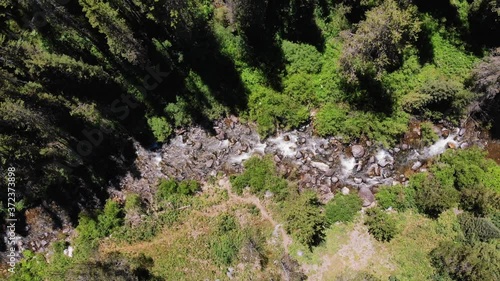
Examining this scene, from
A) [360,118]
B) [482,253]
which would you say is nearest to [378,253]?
[482,253]

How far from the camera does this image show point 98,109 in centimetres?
3459

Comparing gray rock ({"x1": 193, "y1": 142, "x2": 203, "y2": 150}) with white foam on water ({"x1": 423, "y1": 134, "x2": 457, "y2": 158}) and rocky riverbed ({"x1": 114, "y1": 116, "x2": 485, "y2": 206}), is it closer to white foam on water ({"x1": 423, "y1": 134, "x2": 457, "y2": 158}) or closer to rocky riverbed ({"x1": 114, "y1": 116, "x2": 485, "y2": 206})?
rocky riverbed ({"x1": 114, "y1": 116, "x2": 485, "y2": 206})

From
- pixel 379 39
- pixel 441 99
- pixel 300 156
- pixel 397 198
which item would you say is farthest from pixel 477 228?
pixel 379 39

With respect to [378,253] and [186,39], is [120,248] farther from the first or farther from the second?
[378,253]

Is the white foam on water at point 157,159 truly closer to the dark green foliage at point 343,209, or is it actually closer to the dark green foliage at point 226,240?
the dark green foliage at point 226,240

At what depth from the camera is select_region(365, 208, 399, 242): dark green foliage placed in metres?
34.8

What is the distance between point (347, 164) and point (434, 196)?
Result: 7412 millimetres

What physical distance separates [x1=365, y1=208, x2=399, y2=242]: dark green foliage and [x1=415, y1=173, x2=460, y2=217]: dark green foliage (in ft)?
9.30

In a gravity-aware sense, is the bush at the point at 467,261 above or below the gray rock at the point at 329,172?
below

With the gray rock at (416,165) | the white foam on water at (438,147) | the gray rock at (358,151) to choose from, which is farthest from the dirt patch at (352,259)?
the white foam on water at (438,147)

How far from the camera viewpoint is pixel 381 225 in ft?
114

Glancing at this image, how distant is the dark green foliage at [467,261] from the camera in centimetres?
3219

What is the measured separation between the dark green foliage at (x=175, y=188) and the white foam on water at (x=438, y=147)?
20.1m

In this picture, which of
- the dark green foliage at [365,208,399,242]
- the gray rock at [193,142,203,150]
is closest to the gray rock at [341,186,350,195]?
the dark green foliage at [365,208,399,242]
